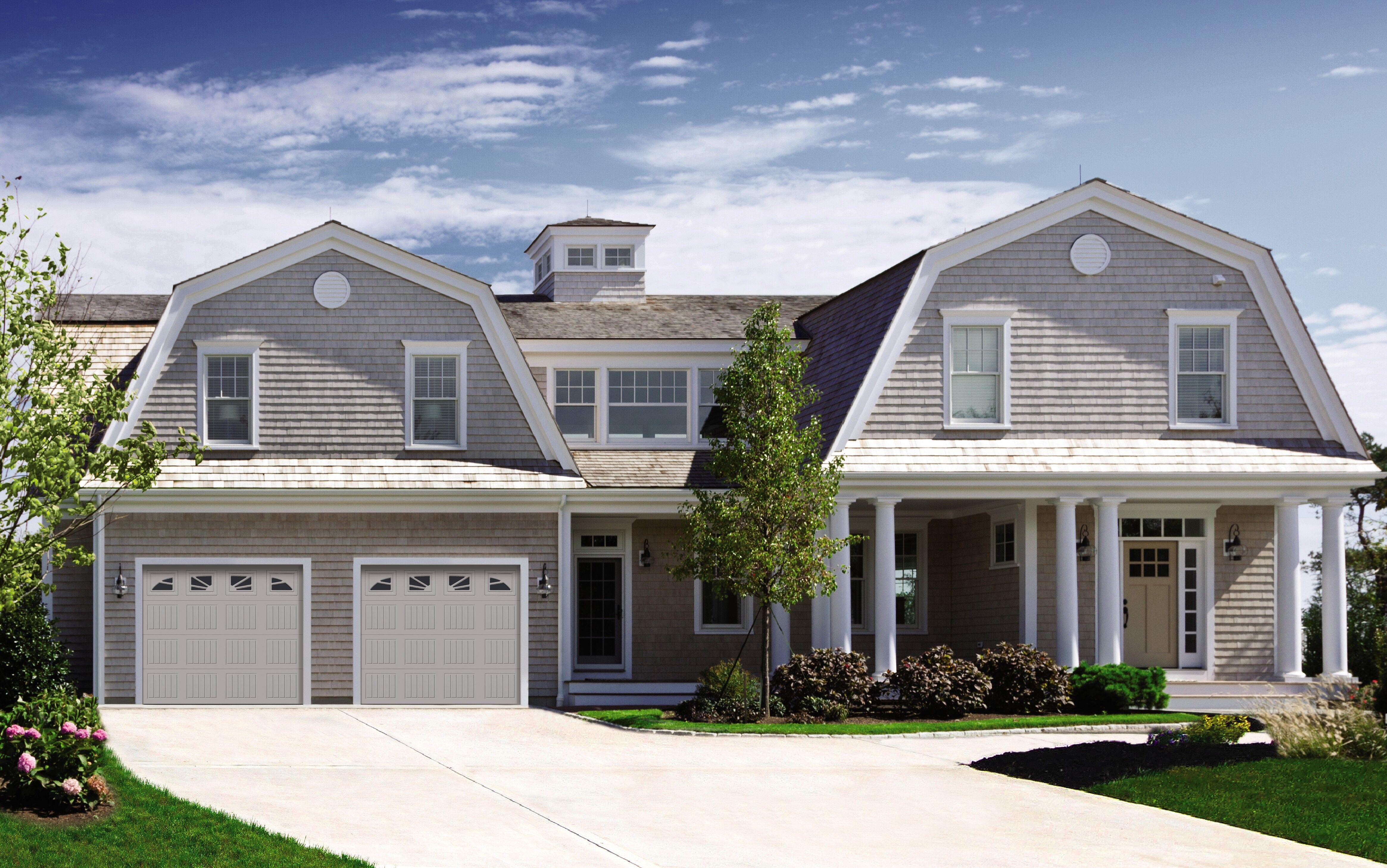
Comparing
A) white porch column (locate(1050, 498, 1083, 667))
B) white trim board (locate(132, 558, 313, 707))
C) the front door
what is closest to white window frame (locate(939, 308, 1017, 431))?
white porch column (locate(1050, 498, 1083, 667))

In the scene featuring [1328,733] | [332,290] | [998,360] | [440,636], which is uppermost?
[332,290]

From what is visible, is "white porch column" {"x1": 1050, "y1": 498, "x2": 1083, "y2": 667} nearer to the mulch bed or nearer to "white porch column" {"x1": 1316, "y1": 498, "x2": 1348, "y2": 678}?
"white porch column" {"x1": 1316, "y1": 498, "x2": 1348, "y2": 678}

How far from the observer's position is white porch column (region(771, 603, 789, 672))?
21.4 metres

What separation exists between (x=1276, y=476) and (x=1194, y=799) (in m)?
9.74

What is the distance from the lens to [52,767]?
450 inches

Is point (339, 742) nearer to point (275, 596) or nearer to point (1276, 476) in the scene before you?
point (275, 596)

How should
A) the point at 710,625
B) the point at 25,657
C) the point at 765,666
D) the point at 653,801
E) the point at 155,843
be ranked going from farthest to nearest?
the point at 710,625 < the point at 765,666 < the point at 25,657 < the point at 653,801 < the point at 155,843

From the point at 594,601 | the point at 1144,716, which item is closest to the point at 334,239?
the point at 594,601

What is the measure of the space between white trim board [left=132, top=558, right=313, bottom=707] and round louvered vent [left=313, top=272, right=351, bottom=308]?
3.86m

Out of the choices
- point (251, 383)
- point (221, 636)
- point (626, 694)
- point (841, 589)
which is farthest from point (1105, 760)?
point (251, 383)

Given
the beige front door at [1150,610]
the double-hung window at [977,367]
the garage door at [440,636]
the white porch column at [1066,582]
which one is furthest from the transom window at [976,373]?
the garage door at [440,636]

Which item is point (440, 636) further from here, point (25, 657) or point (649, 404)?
point (25, 657)

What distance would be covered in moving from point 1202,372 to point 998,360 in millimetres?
3191

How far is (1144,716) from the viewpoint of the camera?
63.0 ft
